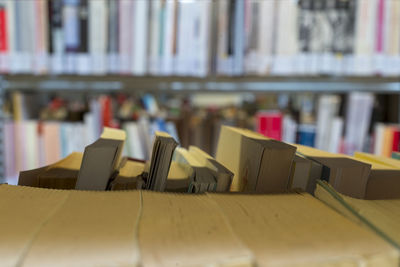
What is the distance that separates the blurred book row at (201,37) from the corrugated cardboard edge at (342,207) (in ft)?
3.43

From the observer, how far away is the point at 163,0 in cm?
143

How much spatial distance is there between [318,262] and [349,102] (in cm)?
140

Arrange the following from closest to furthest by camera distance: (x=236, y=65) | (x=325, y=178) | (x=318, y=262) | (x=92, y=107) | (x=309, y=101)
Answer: (x=318, y=262)
(x=325, y=178)
(x=236, y=65)
(x=92, y=107)
(x=309, y=101)

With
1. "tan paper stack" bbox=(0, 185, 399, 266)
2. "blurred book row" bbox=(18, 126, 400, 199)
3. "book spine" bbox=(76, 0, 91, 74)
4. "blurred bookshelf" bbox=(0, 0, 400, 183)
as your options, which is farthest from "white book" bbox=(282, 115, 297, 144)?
"tan paper stack" bbox=(0, 185, 399, 266)

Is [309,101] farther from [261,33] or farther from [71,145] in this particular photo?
[71,145]

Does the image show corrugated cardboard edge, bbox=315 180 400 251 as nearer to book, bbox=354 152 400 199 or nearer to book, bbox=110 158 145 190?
book, bbox=354 152 400 199

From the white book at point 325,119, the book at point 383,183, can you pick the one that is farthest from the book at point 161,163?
the white book at point 325,119

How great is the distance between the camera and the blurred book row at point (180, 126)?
4.99ft

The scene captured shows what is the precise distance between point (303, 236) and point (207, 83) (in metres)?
1.34

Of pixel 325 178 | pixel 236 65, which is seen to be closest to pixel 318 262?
pixel 325 178

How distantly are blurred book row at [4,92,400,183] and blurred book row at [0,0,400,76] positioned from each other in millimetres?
196

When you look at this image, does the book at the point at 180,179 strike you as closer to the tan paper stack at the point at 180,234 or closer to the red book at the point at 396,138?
the tan paper stack at the point at 180,234

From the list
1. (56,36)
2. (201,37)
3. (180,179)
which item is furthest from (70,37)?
(180,179)

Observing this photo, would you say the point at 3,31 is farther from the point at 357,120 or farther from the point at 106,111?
the point at 357,120
